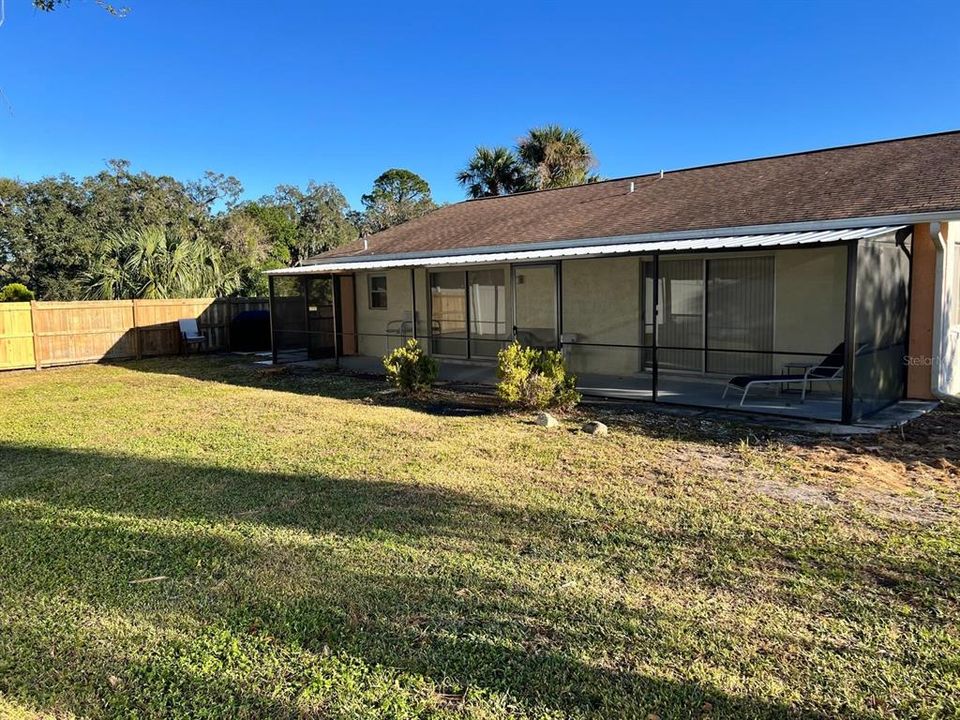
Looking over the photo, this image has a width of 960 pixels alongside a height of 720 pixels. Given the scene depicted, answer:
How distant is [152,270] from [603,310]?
1556 cm

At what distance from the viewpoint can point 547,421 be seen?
27.6 feet

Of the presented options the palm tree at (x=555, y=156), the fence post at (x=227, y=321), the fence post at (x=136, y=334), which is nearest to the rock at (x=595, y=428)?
the fence post at (x=136, y=334)

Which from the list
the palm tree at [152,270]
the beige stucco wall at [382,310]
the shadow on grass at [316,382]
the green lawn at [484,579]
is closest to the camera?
the green lawn at [484,579]

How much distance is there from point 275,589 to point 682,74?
23952mm

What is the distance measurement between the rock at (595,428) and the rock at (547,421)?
0.39m

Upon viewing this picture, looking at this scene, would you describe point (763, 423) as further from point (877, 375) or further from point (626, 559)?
point (626, 559)

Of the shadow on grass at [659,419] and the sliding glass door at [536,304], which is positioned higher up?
the sliding glass door at [536,304]

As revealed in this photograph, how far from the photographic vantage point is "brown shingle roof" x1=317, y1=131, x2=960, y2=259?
9.62m

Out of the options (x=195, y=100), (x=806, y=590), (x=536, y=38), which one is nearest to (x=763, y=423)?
(x=806, y=590)

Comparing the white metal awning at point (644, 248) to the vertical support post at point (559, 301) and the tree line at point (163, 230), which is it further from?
the tree line at point (163, 230)

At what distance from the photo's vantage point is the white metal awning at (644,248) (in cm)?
801

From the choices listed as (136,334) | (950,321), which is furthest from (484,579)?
(136,334)

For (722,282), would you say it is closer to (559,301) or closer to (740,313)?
(740,313)

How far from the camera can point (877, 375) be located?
28.0 ft
